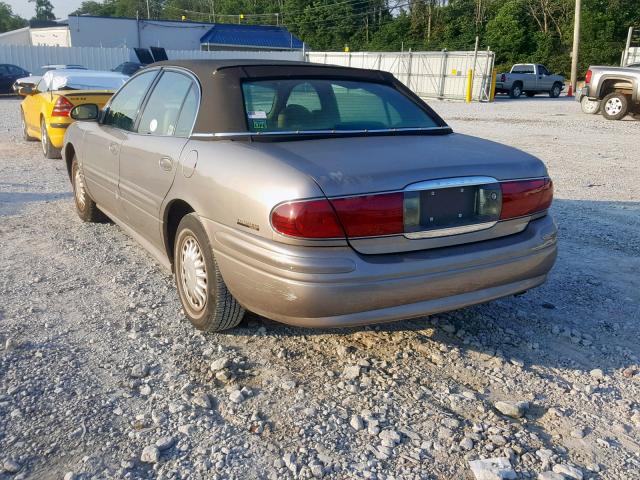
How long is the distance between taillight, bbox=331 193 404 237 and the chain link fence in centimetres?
2583

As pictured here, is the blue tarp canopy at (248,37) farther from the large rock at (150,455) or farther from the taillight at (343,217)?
the large rock at (150,455)

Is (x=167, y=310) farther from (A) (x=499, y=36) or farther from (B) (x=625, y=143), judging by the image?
(A) (x=499, y=36)

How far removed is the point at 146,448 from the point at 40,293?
211 centimetres

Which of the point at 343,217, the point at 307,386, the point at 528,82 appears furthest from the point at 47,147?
the point at 528,82

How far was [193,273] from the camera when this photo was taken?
11.8 ft

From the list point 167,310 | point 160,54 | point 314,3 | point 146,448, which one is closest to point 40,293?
point 167,310

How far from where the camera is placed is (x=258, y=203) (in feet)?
9.46

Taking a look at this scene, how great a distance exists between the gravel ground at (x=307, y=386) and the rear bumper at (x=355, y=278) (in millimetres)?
415

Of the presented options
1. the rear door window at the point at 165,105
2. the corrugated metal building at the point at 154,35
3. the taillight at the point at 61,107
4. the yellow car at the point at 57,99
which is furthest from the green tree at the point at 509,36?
the rear door window at the point at 165,105

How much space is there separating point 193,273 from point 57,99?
22.6 feet

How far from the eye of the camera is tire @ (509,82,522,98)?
3126cm

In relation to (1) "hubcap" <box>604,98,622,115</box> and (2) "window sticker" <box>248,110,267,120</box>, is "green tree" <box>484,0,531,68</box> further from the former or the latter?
(2) "window sticker" <box>248,110,267,120</box>

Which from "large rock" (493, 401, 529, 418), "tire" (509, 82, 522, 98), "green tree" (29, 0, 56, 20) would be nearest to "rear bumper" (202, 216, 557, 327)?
"large rock" (493, 401, 529, 418)

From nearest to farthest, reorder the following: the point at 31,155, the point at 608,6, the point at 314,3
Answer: the point at 31,155
the point at 608,6
the point at 314,3
